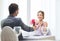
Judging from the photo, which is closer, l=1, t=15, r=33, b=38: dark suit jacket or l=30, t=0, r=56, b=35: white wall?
l=1, t=15, r=33, b=38: dark suit jacket

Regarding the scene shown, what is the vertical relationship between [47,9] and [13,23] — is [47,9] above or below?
above

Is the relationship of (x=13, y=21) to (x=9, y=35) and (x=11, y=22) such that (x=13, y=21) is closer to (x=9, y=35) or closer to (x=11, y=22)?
(x=11, y=22)

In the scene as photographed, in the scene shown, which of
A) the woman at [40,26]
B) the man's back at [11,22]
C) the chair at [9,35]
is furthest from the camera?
the woman at [40,26]

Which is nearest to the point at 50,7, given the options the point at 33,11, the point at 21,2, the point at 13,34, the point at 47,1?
the point at 47,1

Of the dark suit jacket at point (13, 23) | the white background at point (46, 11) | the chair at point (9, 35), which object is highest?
the white background at point (46, 11)

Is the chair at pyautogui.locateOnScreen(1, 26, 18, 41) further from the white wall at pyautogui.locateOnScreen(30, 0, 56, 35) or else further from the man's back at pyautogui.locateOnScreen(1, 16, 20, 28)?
the white wall at pyautogui.locateOnScreen(30, 0, 56, 35)

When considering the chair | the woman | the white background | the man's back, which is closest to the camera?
the chair

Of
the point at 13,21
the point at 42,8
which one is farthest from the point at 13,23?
the point at 42,8

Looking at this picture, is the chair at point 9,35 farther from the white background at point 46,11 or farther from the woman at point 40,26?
the white background at point 46,11

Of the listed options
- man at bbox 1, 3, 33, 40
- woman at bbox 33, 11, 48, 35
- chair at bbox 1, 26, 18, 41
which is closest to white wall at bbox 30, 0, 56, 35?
woman at bbox 33, 11, 48, 35

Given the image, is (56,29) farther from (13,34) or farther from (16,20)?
(13,34)

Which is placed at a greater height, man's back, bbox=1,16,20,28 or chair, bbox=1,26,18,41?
man's back, bbox=1,16,20,28

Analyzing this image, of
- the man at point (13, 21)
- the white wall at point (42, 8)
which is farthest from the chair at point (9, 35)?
the white wall at point (42, 8)

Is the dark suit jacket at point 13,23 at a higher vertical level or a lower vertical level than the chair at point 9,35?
higher
